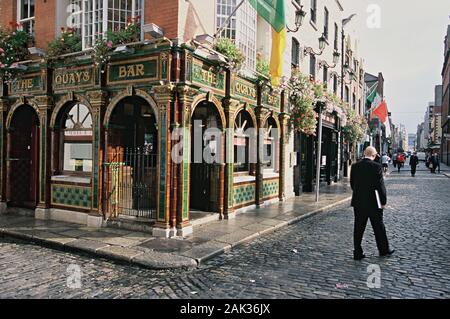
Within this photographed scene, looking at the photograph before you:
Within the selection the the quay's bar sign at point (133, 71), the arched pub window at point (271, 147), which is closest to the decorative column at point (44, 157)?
the the quay's bar sign at point (133, 71)

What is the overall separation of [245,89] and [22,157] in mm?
7188

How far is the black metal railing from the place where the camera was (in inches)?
347

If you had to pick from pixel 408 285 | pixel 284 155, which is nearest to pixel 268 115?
pixel 284 155

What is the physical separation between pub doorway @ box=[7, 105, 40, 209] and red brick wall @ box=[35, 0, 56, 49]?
2.02m

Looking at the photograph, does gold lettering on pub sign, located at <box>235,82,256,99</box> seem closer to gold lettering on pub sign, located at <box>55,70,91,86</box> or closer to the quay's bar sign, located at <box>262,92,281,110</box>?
the quay's bar sign, located at <box>262,92,281,110</box>

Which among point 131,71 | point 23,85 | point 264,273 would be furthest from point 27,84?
point 264,273

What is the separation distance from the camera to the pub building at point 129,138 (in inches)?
313

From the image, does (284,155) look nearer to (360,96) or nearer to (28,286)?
(28,286)

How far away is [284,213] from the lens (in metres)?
11.0

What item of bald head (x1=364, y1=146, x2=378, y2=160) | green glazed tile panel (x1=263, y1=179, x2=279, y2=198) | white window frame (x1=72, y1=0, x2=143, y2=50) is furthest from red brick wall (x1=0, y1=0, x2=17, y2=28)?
bald head (x1=364, y1=146, x2=378, y2=160)

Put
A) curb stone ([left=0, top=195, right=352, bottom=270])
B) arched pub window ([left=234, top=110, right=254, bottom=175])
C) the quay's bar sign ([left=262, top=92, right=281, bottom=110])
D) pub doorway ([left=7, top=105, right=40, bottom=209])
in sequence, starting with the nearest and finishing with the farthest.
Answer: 1. curb stone ([left=0, top=195, right=352, bottom=270])
2. pub doorway ([left=7, top=105, right=40, bottom=209])
3. arched pub window ([left=234, top=110, right=254, bottom=175])
4. the quay's bar sign ([left=262, top=92, right=281, bottom=110])

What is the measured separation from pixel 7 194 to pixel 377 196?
34.0 feet

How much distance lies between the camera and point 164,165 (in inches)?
311

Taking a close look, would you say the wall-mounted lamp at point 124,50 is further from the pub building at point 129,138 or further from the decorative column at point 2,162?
the decorative column at point 2,162
